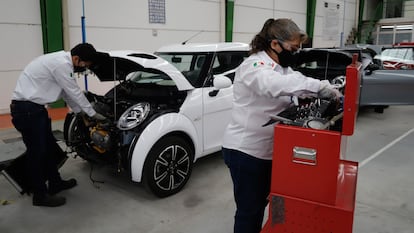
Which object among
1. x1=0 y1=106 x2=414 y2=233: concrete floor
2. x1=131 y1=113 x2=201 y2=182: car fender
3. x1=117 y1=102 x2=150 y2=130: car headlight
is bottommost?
x1=0 y1=106 x2=414 y2=233: concrete floor

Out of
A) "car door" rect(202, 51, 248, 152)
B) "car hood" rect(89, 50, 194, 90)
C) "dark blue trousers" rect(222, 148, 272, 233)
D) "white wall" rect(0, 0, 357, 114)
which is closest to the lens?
"dark blue trousers" rect(222, 148, 272, 233)

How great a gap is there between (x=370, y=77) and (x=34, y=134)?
537cm

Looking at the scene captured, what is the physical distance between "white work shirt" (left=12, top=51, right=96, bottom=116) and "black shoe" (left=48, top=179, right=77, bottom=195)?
94cm

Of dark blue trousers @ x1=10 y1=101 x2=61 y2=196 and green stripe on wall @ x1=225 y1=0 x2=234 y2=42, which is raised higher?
green stripe on wall @ x1=225 y1=0 x2=234 y2=42

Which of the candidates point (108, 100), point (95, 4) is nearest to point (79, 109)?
point (108, 100)

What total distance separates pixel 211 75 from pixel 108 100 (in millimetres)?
1195

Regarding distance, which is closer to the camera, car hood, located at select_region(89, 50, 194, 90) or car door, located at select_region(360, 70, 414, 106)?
car hood, located at select_region(89, 50, 194, 90)

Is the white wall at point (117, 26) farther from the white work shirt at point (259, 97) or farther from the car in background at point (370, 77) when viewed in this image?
the white work shirt at point (259, 97)

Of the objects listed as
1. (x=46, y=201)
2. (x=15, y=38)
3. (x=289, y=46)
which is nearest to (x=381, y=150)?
(x=289, y=46)

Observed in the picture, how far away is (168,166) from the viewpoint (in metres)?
3.37

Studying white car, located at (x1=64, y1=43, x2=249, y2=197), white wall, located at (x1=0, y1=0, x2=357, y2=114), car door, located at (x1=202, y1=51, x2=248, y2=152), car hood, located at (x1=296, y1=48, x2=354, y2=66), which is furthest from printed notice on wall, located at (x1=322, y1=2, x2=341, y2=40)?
car door, located at (x1=202, y1=51, x2=248, y2=152)

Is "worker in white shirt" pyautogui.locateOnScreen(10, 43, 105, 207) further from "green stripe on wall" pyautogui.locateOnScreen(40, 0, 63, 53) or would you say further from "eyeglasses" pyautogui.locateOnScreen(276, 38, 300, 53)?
"green stripe on wall" pyautogui.locateOnScreen(40, 0, 63, 53)

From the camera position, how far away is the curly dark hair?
5.83ft

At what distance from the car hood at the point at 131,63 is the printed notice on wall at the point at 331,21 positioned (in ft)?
45.0
